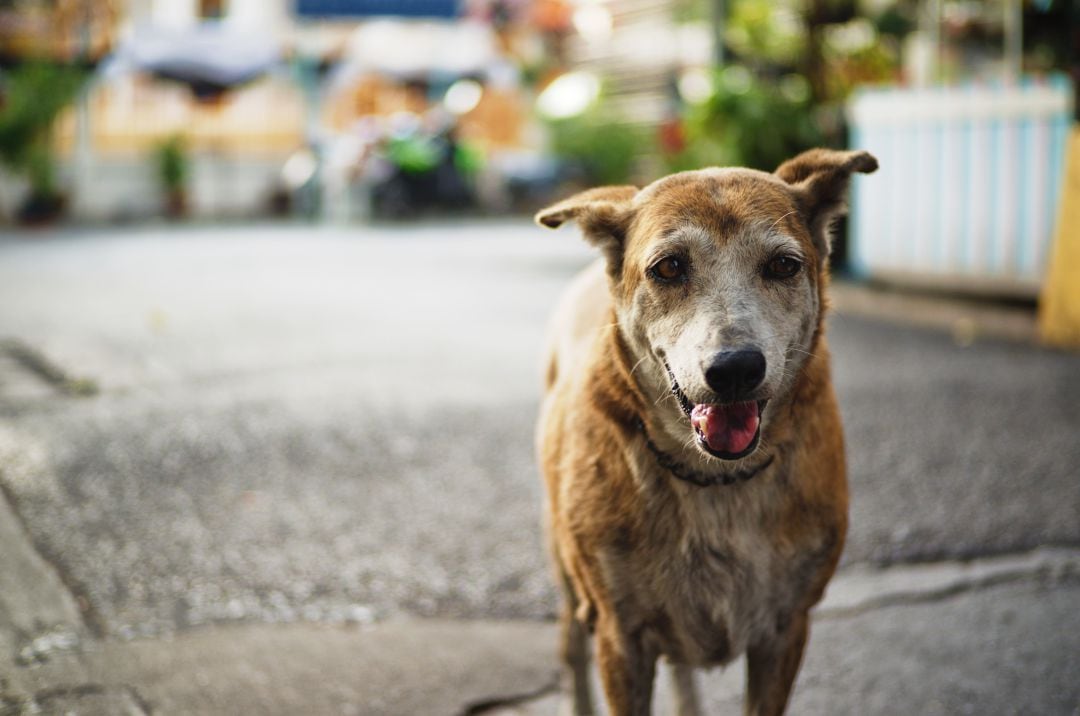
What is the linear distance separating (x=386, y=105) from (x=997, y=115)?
63.4ft

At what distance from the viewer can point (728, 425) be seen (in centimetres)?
238

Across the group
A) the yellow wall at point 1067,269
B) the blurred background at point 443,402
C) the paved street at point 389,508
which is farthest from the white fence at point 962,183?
the paved street at point 389,508

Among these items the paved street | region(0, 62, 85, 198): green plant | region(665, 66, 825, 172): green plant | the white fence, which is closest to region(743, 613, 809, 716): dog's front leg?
the paved street

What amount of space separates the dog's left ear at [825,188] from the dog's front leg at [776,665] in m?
0.93

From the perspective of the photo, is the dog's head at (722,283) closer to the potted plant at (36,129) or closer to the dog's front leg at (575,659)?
the dog's front leg at (575,659)

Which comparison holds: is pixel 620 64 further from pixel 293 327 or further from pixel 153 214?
pixel 293 327

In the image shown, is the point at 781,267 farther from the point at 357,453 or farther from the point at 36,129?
the point at 36,129

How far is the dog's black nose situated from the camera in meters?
2.27

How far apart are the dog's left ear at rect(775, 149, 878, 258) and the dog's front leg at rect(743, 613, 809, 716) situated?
93 cm

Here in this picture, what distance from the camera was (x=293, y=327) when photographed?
8.65 meters

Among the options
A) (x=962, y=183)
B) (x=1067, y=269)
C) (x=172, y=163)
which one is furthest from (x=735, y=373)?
(x=172, y=163)

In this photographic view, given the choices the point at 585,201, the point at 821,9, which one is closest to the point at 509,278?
the point at 821,9

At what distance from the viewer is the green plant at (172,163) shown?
825 inches

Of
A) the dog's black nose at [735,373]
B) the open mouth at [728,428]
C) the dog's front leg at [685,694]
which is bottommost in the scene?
the dog's front leg at [685,694]
